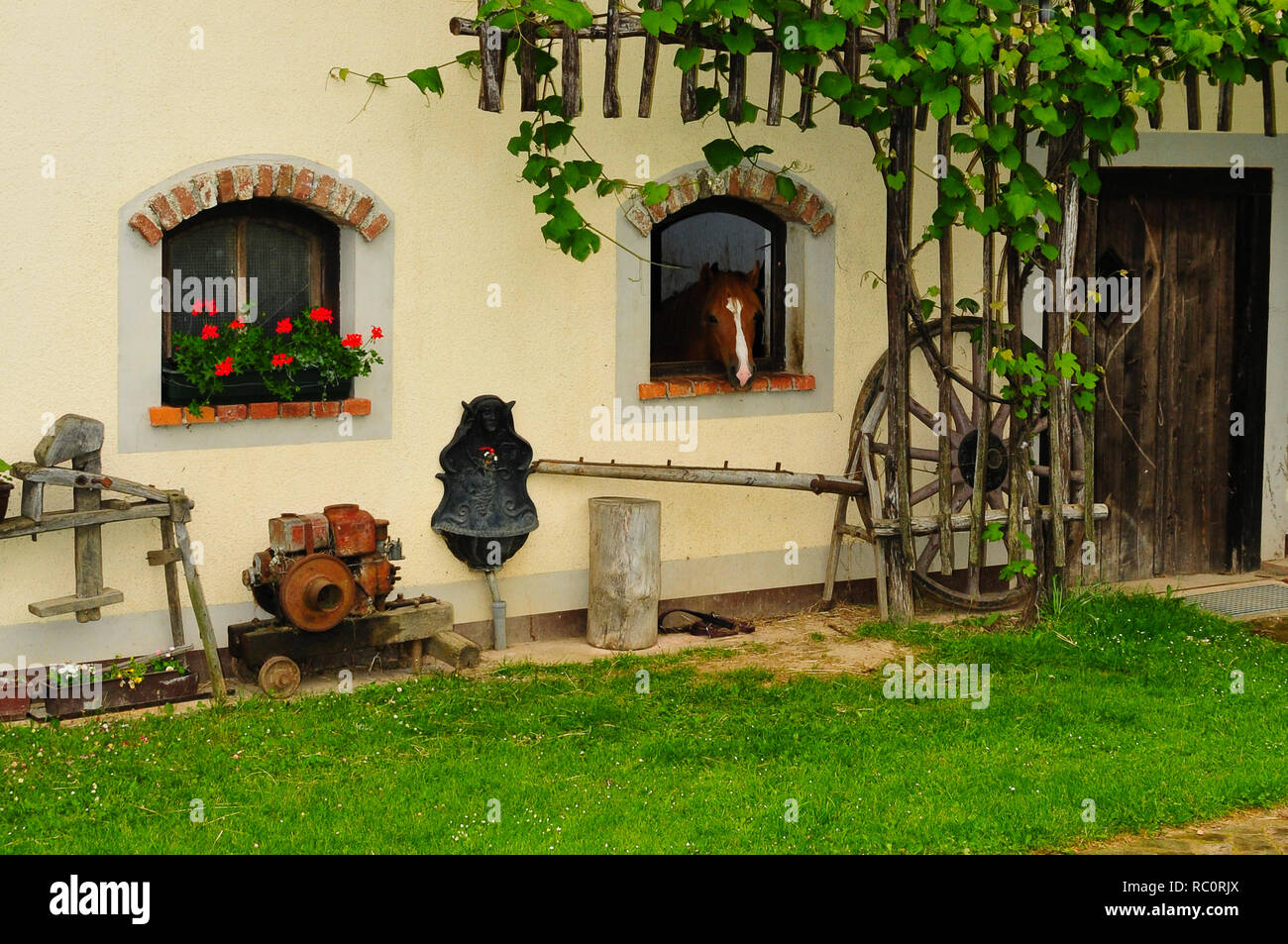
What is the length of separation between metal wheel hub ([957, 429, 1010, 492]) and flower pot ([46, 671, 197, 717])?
430 cm

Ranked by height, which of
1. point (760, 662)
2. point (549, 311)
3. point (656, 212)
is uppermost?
point (656, 212)

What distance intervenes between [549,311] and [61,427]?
102 inches

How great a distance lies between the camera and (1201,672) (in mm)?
7879

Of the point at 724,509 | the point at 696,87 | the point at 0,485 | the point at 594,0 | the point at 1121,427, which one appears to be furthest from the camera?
the point at 1121,427

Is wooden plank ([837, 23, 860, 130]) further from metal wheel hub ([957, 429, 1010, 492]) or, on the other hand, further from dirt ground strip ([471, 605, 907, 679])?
dirt ground strip ([471, 605, 907, 679])

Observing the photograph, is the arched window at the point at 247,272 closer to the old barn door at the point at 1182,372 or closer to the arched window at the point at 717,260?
the arched window at the point at 717,260

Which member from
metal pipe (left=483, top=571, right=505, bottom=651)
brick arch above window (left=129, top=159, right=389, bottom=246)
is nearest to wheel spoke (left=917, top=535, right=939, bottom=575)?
metal pipe (left=483, top=571, right=505, bottom=651)

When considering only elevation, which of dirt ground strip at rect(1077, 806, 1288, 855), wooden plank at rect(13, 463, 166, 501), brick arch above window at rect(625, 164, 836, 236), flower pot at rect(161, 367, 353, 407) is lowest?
dirt ground strip at rect(1077, 806, 1288, 855)

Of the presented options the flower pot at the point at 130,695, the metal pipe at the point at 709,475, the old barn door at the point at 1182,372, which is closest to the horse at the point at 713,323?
the metal pipe at the point at 709,475

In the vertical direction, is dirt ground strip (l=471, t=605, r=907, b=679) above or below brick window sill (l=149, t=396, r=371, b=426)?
below

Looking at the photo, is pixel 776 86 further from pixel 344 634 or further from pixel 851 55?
pixel 344 634

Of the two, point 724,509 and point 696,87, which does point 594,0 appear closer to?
point 696,87

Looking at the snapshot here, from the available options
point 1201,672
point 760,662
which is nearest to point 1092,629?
point 1201,672

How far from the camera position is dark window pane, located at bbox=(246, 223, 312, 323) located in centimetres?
785
